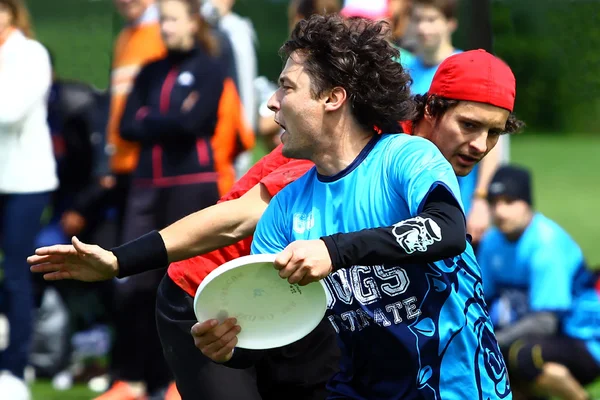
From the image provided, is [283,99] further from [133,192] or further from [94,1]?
[94,1]

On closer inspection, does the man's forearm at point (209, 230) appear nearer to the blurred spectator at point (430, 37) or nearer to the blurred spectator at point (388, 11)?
the blurred spectator at point (430, 37)

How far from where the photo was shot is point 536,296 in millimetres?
5938

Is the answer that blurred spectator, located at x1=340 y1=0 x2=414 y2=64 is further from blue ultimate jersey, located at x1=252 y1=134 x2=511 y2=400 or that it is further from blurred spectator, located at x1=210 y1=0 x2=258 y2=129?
blue ultimate jersey, located at x1=252 y1=134 x2=511 y2=400

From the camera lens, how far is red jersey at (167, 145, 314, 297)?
347cm

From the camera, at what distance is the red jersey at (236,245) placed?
347cm

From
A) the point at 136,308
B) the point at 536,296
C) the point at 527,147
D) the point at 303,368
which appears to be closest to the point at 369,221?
the point at 303,368

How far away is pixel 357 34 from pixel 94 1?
10941mm

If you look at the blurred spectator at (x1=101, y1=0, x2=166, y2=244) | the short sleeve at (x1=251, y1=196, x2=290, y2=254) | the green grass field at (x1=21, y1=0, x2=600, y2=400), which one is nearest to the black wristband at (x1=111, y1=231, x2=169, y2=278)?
the short sleeve at (x1=251, y1=196, x2=290, y2=254)

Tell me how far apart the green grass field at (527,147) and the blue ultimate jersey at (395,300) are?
367cm

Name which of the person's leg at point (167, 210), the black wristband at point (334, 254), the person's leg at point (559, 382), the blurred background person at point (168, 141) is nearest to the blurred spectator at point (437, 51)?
the person's leg at point (559, 382)

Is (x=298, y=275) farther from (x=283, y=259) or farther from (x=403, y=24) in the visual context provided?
(x=403, y=24)

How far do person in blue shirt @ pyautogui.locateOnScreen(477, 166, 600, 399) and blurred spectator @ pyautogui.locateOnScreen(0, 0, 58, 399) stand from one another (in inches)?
97.6

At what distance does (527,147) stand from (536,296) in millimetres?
16486

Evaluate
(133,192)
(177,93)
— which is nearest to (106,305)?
(133,192)
